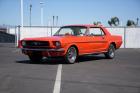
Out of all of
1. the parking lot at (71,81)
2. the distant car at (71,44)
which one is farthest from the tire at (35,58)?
the parking lot at (71,81)

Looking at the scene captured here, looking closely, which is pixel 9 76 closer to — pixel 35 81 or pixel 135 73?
pixel 35 81

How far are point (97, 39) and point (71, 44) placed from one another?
195 cm

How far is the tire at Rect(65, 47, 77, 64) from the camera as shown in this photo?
12.8m

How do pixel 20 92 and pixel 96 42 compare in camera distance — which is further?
pixel 96 42

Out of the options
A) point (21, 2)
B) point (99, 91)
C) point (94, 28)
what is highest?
point (21, 2)

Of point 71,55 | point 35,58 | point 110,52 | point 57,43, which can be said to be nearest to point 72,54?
point 71,55

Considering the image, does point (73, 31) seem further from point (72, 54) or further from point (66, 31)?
point (72, 54)

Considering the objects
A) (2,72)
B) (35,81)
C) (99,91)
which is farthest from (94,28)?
(99,91)

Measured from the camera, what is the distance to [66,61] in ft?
42.1

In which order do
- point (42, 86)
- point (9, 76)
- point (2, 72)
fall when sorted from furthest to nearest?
point (2, 72) → point (9, 76) → point (42, 86)

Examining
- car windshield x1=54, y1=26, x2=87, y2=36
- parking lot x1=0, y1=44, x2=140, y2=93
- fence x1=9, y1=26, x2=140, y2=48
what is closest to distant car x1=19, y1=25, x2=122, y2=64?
car windshield x1=54, y1=26, x2=87, y2=36

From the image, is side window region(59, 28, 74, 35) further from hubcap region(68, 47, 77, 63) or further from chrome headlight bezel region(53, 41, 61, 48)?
chrome headlight bezel region(53, 41, 61, 48)

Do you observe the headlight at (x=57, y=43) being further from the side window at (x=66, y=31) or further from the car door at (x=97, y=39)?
the car door at (x=97, y=39)

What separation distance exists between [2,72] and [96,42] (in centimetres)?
544
